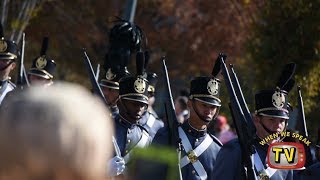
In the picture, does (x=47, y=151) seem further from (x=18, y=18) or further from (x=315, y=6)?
(x=18, y=18)

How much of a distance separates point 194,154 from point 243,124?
77cm

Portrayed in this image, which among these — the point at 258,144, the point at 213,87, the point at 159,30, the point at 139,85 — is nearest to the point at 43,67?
the point at 139,85

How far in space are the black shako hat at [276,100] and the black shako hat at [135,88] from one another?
1.32 m

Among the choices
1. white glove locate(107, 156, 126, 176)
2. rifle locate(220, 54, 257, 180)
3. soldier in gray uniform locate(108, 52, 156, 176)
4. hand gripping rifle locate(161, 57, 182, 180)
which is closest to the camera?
white glove locate(107, 156, 126, 176)

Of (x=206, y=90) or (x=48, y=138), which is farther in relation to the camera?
(x=206, y=90)

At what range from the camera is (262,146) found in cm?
684

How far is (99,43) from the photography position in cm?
1956

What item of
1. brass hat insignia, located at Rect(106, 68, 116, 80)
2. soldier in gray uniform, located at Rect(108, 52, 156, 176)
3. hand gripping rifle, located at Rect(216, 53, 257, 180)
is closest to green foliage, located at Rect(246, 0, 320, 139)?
brass hat insignia, located at Rect(106, 68, 116, 80)

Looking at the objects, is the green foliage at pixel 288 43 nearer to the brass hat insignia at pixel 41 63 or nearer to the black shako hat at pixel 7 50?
the brass hat insignia at pixel 41 63

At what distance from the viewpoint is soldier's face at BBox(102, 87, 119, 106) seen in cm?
917

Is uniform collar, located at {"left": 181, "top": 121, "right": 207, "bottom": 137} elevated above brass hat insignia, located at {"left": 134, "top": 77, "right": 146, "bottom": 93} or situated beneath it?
situated beneath

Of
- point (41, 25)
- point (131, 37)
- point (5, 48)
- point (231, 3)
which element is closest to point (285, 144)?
point (131, 37)

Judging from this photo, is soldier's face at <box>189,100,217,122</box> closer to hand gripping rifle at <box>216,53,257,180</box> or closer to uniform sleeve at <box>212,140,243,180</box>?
hand gripping rifle at <box>216,53,257,180</box>

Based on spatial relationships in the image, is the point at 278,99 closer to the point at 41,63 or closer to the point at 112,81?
the point at 112,81
